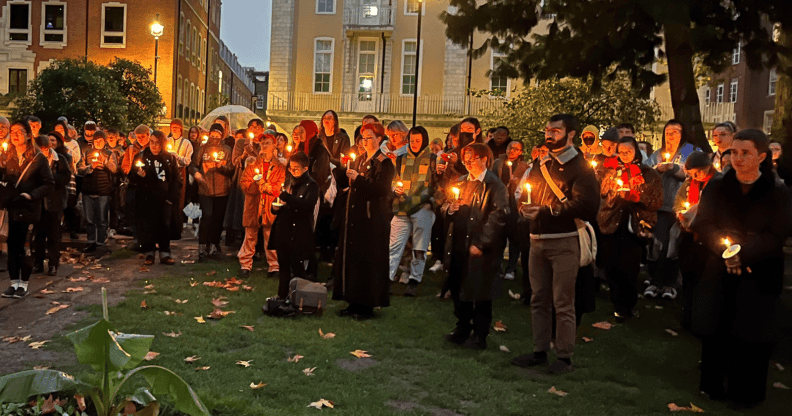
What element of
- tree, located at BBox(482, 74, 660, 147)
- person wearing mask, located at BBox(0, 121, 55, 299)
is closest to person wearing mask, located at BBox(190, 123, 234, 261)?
person wearing mask, located at BBox(0, 121, 55, 299)

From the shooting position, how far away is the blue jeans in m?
12.4

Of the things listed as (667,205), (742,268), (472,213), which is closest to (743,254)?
(742,268)

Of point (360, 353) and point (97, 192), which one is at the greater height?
point (97, 192)

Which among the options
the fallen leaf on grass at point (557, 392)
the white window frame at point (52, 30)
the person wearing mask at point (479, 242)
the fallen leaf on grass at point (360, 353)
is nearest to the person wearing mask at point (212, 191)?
the person wearing mask at point (479, 242)

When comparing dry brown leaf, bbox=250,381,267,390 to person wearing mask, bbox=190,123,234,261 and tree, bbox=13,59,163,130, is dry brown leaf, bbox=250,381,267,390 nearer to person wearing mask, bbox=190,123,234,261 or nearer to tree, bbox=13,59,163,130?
person wearing mask, bbox=190,123,234,261

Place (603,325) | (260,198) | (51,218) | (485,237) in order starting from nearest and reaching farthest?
(485,237), (603,325), (51,218), (260,198)

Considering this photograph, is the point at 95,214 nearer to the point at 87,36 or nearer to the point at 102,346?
the point at 102,346

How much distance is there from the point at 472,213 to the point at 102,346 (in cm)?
412

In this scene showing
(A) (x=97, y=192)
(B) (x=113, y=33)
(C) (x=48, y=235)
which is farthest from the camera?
(B) (x=113, y=33)

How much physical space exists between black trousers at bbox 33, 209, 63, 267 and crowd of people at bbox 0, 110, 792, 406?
30 mm

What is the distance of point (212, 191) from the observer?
11.7 m

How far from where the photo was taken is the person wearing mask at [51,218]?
30.4 ft

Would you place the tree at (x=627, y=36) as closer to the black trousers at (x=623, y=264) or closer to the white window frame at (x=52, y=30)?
the black trousers at (x=623, y=264)

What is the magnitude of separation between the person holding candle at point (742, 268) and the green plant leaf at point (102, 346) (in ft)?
13.8
